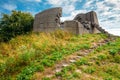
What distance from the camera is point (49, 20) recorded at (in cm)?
1470

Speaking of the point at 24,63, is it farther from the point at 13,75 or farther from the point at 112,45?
the point at 112,45

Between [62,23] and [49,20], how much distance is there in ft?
3.63

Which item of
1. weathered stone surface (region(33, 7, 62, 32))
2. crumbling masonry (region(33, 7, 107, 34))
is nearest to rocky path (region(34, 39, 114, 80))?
crumbling masonry (region(33, 7, 107, 34))

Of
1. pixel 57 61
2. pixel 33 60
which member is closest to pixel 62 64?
pixel 57 61

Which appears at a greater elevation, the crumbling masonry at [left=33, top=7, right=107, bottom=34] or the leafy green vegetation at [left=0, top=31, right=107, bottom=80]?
the crumbling masonry at [left=33, top=7, right=107, bottom=34]

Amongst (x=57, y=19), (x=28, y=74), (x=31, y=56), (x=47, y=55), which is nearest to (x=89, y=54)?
(x=47, y=55)

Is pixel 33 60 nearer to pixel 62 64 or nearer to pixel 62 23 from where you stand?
pixel 62 64

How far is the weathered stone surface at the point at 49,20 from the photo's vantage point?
A: 14.3 meters

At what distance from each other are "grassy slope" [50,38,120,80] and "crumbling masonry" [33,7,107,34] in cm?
461

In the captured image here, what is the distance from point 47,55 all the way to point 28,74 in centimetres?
187

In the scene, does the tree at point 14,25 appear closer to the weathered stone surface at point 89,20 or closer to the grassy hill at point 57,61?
the weathered stone surface at point 89,20

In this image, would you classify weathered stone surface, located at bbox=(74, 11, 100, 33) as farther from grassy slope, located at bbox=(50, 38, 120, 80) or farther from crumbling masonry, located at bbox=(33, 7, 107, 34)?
grassy slope, located at bbox=(50, 38, 120, 80)

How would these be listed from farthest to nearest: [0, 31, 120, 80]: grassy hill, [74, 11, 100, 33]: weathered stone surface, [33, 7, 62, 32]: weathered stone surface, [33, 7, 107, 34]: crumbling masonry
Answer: [74, 11, 100, 33]: weathered stone surface → [33, 7, 62, 32]: weathered stone surface → [33, 7, 107, 34]: crumbling masonry → [0, 31, 120, 80]: grassy hill

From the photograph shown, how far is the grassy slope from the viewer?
6379 millimetres
